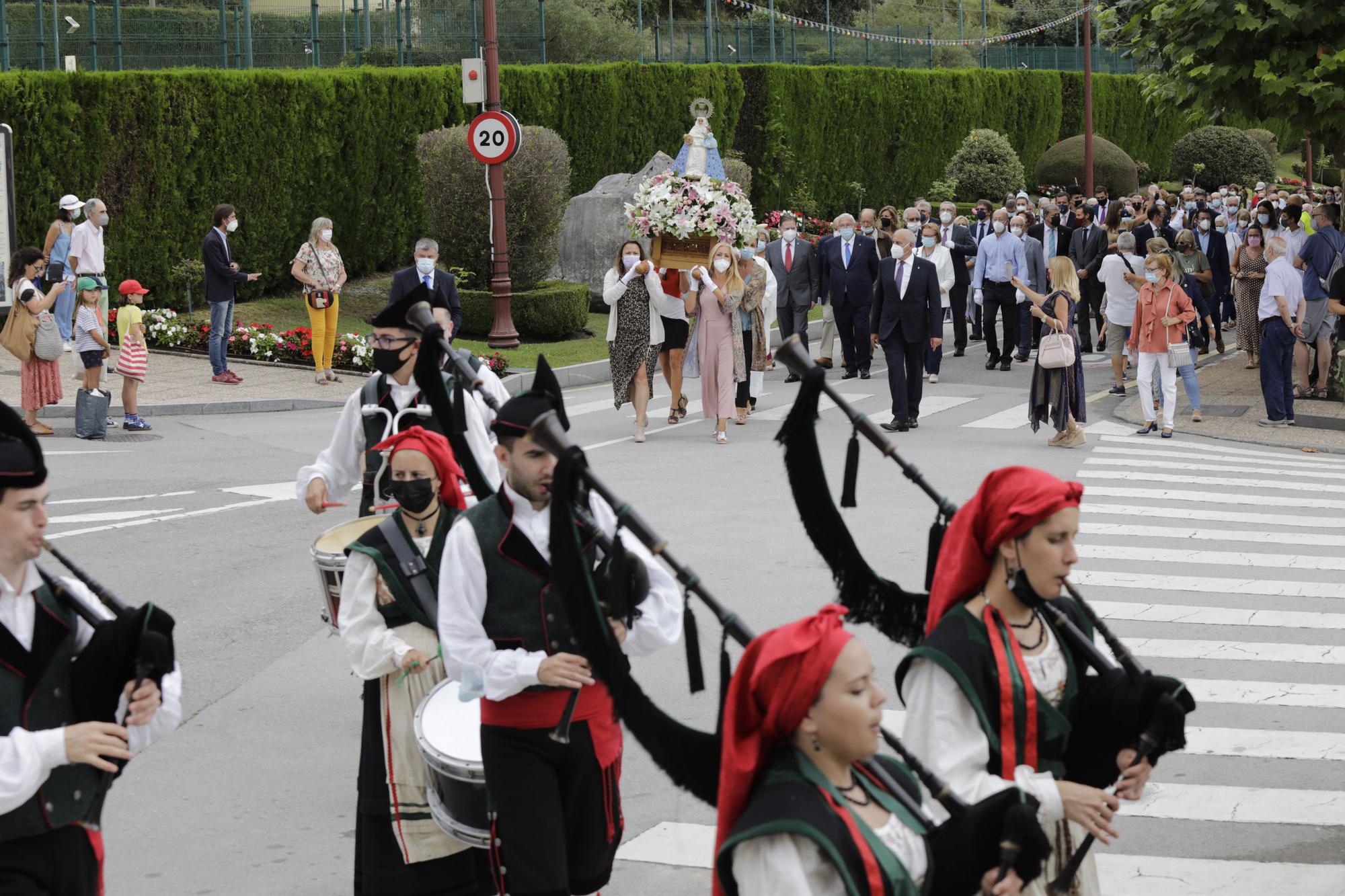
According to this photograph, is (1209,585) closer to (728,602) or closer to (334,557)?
(728,602)

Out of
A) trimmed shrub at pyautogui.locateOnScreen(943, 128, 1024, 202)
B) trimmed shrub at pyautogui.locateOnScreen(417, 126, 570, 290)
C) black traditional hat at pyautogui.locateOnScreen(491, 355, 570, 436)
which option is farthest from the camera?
trimmed shrub at pyautogui.locateOnScreen(943, 128, 1024, 202)

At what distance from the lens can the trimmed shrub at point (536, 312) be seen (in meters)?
25.2

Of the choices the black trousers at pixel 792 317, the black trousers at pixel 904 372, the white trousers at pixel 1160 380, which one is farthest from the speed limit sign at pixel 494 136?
the white trousers at pixel 1160 380

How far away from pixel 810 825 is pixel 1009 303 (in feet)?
66.6

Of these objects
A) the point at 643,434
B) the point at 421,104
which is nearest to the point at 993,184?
the point at 421,104

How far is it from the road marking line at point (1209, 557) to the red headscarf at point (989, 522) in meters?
7.57

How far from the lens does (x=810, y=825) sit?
10.7ft

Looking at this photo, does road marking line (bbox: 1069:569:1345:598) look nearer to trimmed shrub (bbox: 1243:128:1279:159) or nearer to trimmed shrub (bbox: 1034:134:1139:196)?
trimmed shrub (bbox: 1034:134:1139:196)

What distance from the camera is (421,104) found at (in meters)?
30.0

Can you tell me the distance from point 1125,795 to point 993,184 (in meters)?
42.2

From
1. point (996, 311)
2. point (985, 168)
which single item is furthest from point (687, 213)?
point (985, 168)

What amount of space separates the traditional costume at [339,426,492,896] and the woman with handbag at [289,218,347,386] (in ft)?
49.8

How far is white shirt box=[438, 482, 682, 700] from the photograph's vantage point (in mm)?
4777

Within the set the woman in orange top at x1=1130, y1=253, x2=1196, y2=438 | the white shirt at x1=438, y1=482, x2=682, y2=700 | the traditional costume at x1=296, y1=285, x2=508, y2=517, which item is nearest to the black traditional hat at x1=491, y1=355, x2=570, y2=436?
the white shirt at x1=438, y1=482, x2=682, y2=700
